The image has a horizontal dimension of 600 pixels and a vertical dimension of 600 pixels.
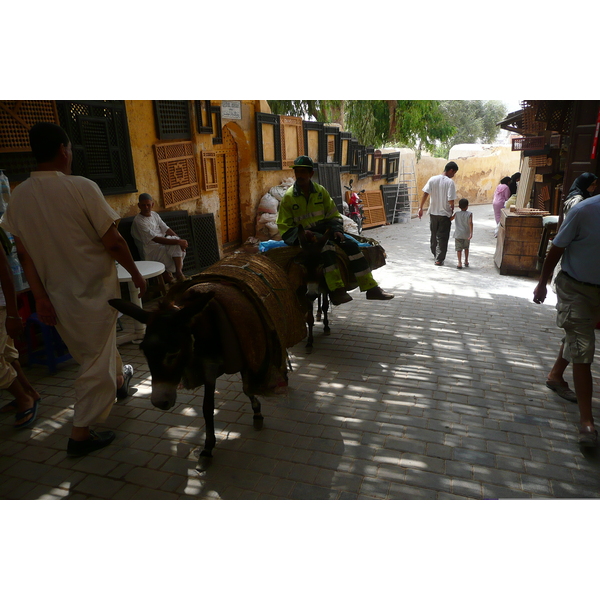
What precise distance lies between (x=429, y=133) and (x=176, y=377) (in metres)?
22.8

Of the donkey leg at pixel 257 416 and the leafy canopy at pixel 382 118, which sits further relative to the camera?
the leafy canopy at pixel 382 118

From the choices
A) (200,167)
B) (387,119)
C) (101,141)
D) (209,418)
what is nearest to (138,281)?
(209,418)

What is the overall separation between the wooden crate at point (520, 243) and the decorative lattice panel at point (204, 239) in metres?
5.93

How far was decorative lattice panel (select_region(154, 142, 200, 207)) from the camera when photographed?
809 centimetres

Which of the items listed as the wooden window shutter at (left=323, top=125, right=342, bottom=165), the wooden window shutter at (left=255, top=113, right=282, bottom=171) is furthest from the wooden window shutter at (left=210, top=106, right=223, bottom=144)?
the wooden window shutter at (left=323, top=125, right=342, bottom=165)

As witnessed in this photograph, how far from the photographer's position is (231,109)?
9.90 m

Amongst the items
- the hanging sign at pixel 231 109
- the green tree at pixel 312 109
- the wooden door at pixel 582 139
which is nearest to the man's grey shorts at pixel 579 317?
the wooden door at pixel 582 139

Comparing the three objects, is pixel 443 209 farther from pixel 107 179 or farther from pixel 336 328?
pixel 107 179

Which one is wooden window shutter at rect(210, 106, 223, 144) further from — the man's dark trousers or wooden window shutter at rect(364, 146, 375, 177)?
wooden window shutter at rect(364, 146, 375, 177)

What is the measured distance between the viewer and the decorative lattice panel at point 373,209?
17109mm

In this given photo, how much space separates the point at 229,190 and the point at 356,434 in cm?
Result: 866

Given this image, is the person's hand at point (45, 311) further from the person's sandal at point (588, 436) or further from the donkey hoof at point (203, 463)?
the person's sandal at point (588, 436)

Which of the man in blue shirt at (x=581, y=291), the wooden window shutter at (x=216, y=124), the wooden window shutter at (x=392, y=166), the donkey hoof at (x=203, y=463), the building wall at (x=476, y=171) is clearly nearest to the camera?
the donkey hoof at (x=203, y=463)

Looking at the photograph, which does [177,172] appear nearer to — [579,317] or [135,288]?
[135,288]
